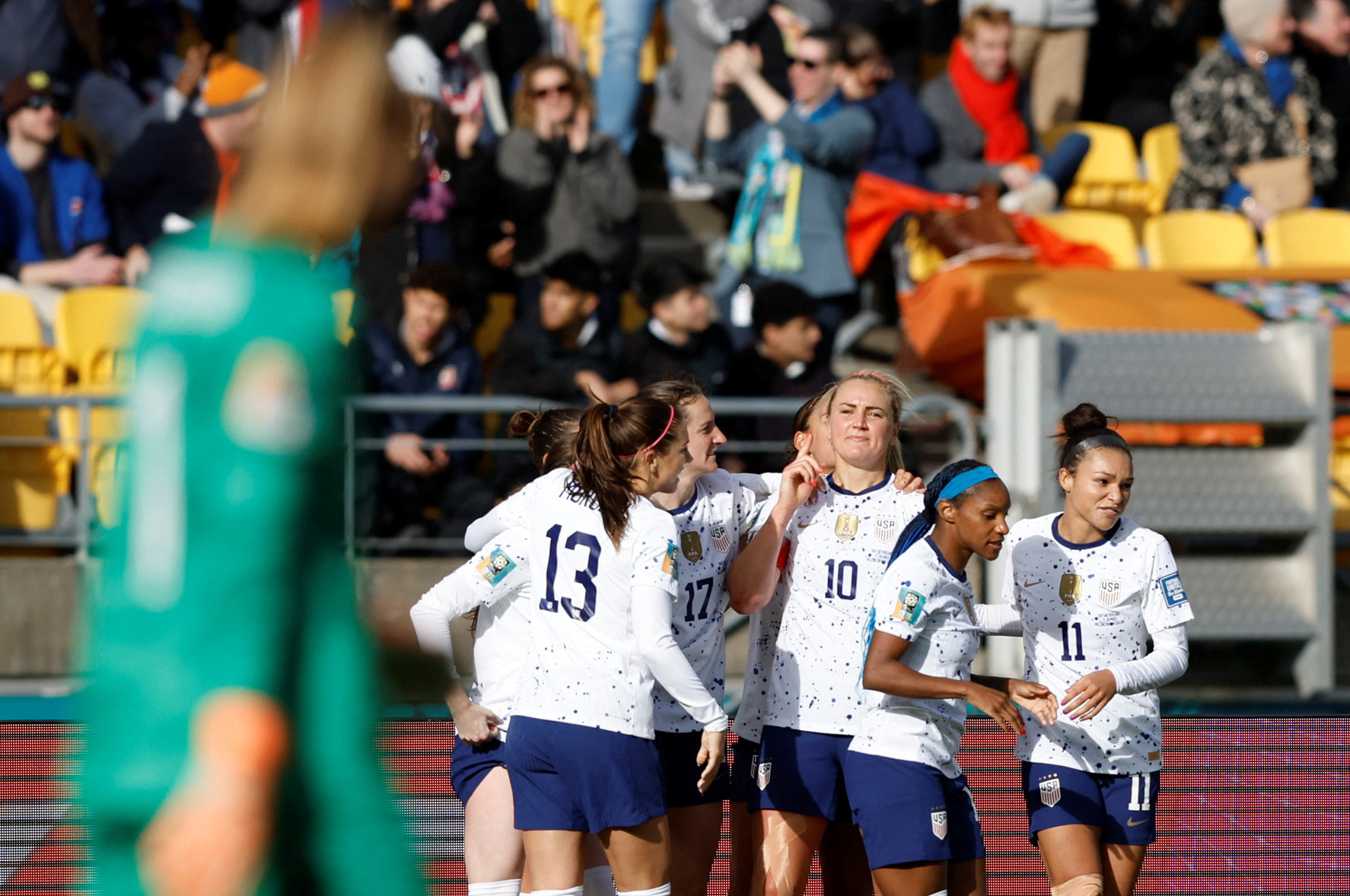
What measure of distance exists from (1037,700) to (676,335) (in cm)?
487

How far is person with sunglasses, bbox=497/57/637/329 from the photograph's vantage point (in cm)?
965

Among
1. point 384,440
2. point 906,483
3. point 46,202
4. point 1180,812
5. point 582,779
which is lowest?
point 1180,812

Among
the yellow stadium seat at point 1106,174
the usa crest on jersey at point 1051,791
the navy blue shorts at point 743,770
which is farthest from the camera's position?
the yellow stadium seat at point 1106,174

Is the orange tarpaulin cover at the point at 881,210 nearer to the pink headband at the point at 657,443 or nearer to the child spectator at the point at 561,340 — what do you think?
the child spectator at the point at 561,340

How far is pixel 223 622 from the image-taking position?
75.5 inches

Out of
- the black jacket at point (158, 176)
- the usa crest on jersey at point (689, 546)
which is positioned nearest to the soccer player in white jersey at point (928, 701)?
the usa crest on jersey at point (689, 546)

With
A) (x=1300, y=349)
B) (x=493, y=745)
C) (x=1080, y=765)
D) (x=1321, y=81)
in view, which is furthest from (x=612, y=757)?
(x=1321, y=81)

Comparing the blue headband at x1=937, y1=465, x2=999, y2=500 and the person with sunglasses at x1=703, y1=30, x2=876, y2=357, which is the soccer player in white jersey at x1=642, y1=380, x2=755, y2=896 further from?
the person with sunglasses at x1=703, y1=30, x2=876, y2=357

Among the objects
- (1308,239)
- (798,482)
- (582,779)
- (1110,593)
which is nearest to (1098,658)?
(1110,593)

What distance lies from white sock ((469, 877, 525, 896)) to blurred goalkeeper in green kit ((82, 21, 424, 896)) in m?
2.63

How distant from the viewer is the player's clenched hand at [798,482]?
4.51 metres

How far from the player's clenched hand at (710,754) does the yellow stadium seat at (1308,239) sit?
8.52m

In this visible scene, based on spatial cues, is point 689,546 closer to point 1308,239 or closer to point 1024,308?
point 1024,308

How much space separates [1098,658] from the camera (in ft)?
15.3
